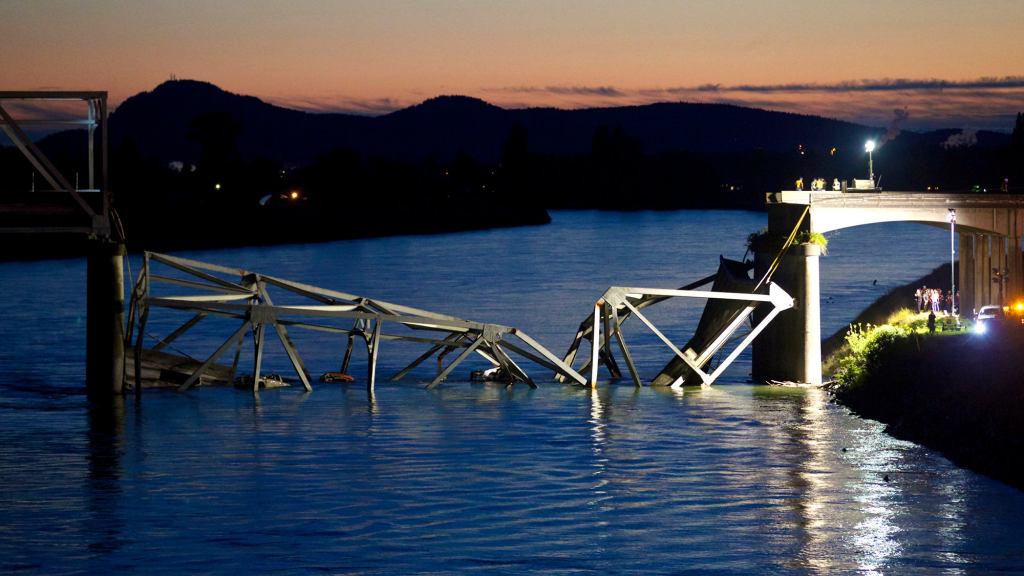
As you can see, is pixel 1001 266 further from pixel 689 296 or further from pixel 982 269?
pixel 689 296

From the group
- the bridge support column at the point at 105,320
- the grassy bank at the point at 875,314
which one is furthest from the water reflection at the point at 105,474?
the grassy bank at the point at 875,314

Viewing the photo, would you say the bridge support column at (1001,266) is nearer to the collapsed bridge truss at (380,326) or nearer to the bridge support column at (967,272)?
the bridge support column at (967,272)

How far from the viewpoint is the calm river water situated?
29.5 metres

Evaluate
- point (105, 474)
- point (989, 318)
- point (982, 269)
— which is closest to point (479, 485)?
point (105, 474)

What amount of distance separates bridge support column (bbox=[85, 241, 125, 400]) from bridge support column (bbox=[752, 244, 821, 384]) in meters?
22.9

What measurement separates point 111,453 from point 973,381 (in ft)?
78.7

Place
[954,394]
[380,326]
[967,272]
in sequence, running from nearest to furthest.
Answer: [954,394]
[380,326]
[967,272]

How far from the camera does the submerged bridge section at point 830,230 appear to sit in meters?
53.1

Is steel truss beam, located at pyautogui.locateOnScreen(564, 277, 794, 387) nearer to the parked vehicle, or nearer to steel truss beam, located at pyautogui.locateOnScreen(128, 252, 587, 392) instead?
steel truss beam, located at pyautogui.locateOnScreen(128, 252, 587, 392)

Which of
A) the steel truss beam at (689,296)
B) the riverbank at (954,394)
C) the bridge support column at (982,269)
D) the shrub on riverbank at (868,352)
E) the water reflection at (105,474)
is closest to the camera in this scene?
the water reflection at (105,474)

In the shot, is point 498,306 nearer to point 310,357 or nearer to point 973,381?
point 310,357

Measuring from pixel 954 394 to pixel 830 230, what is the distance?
14.7 m

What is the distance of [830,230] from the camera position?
5444 centimetres

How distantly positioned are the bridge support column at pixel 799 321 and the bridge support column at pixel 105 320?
75.1ft
